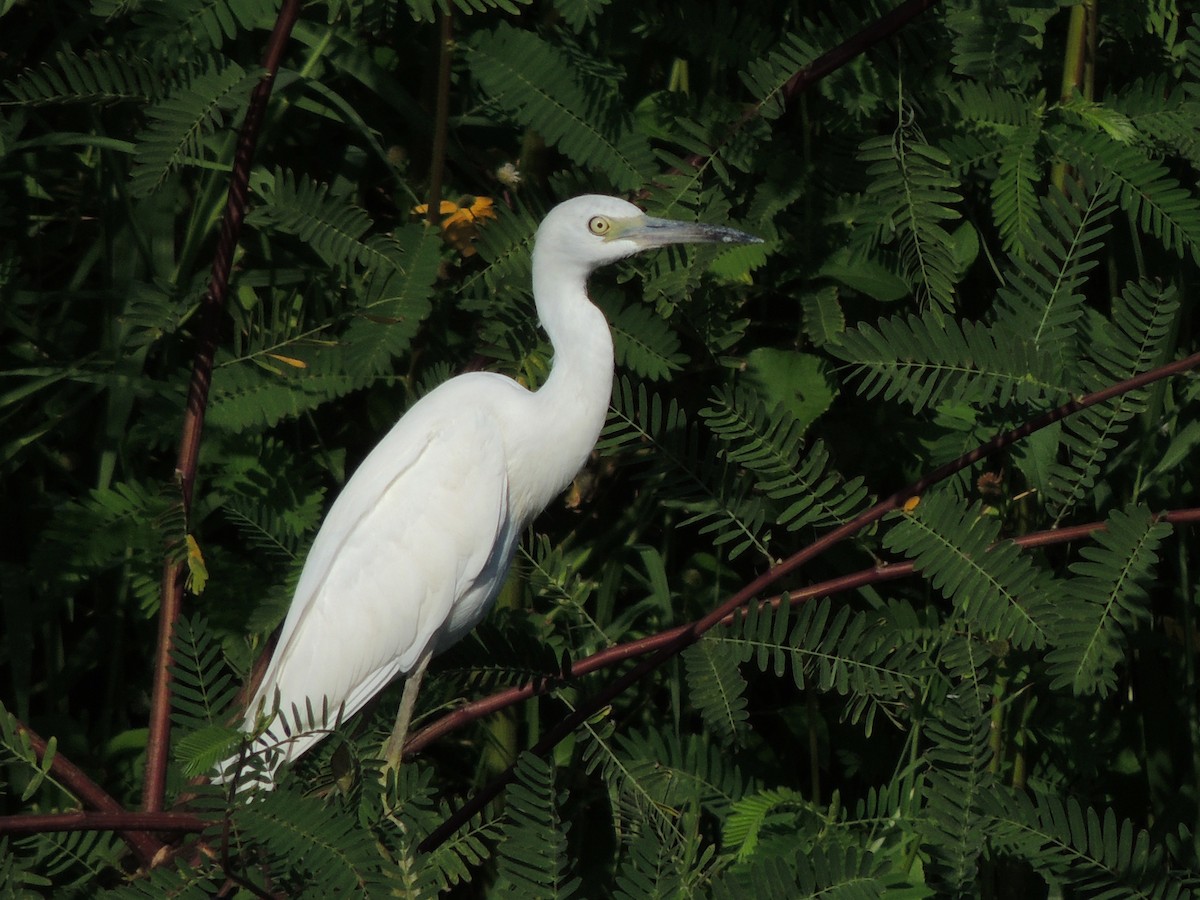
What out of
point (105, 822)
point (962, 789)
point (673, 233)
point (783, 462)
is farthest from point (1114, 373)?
point (105, 822)

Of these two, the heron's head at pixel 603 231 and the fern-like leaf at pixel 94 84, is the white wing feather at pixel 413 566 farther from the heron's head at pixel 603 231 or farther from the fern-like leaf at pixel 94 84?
the fern-like leaf at pixel 94 84

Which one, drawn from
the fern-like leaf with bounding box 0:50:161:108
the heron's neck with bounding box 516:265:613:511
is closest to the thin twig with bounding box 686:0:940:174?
the heron's neck with bounding box 516:265:613:511

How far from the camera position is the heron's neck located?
1.98 m

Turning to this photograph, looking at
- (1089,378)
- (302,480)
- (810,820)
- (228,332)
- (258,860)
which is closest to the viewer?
(258,860)

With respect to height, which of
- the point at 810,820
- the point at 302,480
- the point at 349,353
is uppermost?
the point at 349,353

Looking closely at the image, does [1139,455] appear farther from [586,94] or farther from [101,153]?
[101,153]

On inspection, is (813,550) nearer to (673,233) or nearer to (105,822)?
(673,233)

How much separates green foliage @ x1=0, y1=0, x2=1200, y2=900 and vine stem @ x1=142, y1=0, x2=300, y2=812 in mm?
35

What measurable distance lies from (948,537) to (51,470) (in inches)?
71.0

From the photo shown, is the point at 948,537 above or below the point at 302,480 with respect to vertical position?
above

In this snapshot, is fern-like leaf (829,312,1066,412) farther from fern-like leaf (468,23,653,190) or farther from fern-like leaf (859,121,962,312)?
fern-like leaf (468,23,653,190)

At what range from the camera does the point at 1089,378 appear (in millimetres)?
1589

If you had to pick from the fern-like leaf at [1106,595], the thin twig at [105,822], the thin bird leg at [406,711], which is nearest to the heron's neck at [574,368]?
the thin bird leg at [406,711]

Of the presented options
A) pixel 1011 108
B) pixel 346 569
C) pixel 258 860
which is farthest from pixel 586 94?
pixel 258 860
